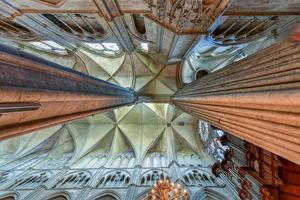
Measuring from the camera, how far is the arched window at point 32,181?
962 cm

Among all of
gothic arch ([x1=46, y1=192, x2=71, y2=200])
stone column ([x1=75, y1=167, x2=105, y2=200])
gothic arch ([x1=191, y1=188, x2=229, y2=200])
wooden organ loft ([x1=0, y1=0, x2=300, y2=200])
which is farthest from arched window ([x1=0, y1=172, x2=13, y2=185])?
gothic arch ([x1=191, y1=188, x2=229, y2=200])

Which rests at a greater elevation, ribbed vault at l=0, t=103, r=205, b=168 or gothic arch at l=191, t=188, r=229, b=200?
ribbed vault at l=0, t=103, r=205, b=168

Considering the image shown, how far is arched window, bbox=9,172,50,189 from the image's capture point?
9.62m

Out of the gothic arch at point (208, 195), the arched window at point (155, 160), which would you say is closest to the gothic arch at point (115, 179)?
the arched window at point (155, 160)

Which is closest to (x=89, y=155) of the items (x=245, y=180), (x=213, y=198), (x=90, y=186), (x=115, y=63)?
(x=90, y=186)

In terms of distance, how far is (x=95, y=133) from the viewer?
1502cm

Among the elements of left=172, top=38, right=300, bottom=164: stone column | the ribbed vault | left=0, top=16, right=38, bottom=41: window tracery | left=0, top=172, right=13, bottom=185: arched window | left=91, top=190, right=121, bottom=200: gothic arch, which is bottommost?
left=91, top=190, right=121, bottom=200: gothic arch

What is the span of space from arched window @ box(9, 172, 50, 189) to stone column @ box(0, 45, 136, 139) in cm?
768

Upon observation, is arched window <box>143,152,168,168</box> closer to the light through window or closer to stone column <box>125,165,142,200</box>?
stone column <box>125,165,142,200</box>

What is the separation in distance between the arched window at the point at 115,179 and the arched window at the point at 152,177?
0.80m

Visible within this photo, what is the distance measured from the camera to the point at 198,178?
10367 mm

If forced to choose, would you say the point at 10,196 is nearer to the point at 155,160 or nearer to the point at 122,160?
the point at 122,160

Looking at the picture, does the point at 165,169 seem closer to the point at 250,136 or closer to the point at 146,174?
the point at 146,174

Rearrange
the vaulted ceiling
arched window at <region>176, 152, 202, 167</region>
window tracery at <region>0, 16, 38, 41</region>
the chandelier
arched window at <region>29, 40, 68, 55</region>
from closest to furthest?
1. the chandelier
2. the vaulted ceiling
3. window tracery at <region>0, 16, 38, 41</region>
4. arched window at <region>29, 40, 68, 55</region>
5. arched window at <region>176, 152, 202, 167</region>
